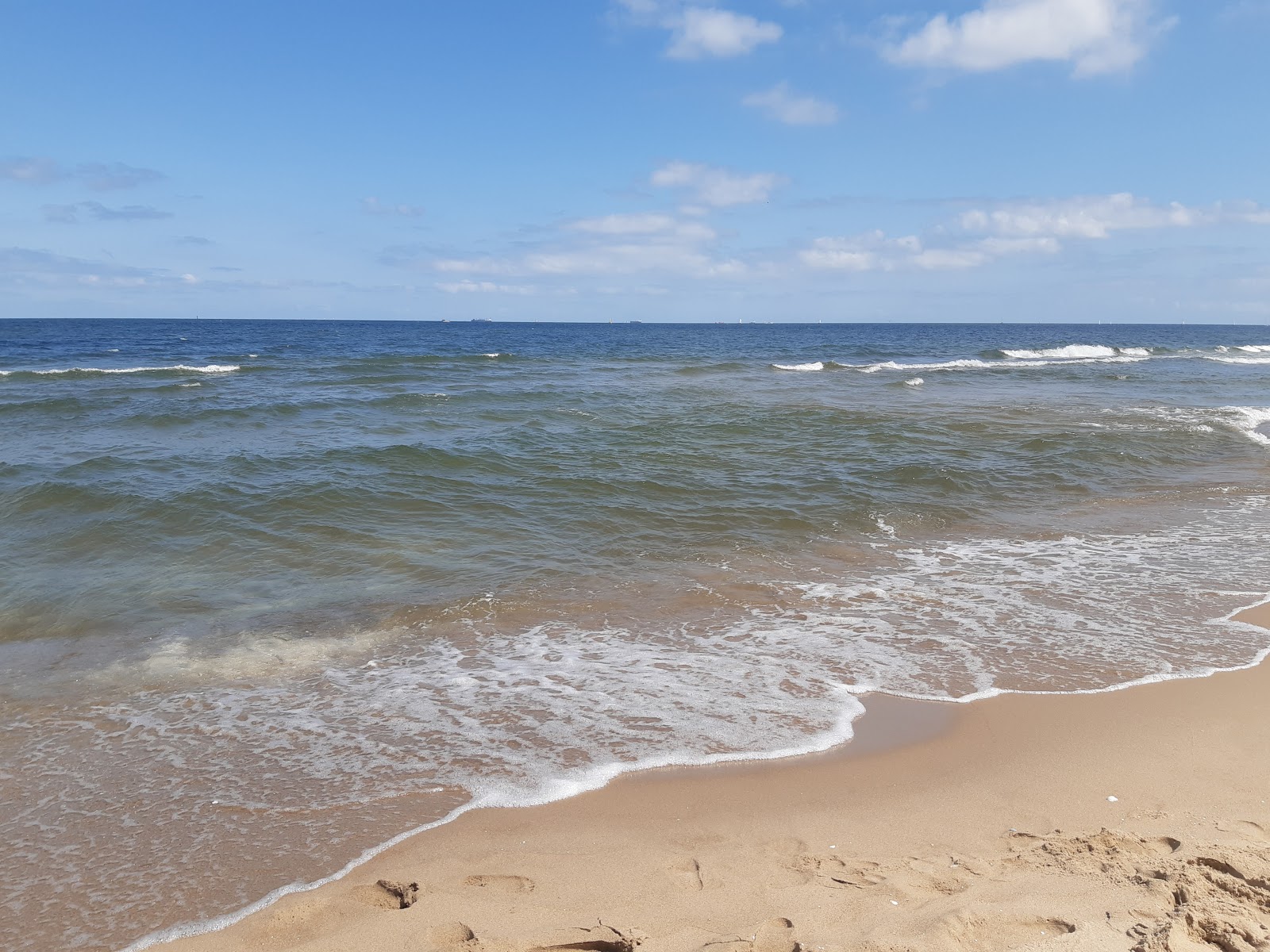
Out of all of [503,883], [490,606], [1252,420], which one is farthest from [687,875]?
[1252,420]

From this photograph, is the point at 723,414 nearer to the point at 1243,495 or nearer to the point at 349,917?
the point at 1243,495

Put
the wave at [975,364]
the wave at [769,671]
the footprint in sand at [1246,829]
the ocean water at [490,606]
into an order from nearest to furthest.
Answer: the footprint in sand at [1246,829] < the ocean water at [490,606] < the wave at [769,671] < the wave at [975,364]

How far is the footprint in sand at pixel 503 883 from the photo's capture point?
11.5 ft

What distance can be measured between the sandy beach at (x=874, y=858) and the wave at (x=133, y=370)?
30621mm

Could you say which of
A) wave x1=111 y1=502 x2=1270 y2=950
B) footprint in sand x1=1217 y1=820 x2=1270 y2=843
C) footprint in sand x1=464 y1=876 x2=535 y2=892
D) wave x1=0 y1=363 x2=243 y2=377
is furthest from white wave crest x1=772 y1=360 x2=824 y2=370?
footprint in sand x1=464 y1=876 x2=535 y2=892

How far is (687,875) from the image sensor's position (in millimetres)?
3570

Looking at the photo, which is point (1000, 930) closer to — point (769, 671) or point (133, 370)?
point (769, 671)

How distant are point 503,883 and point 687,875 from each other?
81cm

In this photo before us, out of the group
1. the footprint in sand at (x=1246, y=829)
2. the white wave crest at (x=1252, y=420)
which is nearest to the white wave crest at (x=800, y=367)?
the white wave crest at (x=1252, y=420)

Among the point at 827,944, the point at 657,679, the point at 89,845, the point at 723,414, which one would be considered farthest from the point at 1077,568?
the point at 723,414

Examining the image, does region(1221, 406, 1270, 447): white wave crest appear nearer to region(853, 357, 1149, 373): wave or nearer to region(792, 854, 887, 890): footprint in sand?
region(853, 357, 1149, 373): wave

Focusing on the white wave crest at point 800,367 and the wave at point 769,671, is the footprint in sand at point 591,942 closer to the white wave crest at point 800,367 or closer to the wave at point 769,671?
the wave at point 769,671

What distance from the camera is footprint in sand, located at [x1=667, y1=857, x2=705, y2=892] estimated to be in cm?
348

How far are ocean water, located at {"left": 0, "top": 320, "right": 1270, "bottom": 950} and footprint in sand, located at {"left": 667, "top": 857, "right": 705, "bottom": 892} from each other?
870 mm
